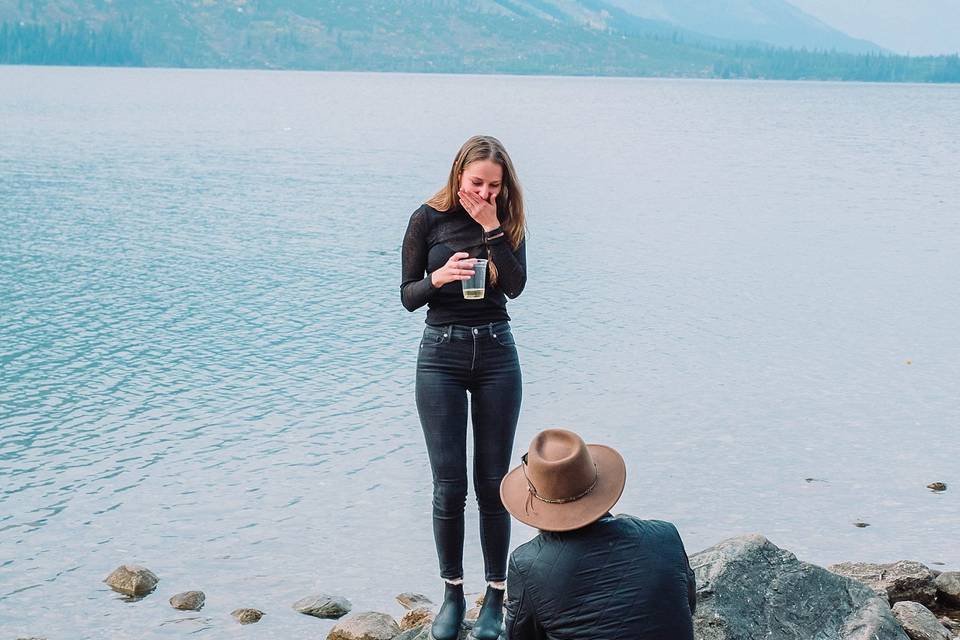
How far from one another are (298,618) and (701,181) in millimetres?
36129

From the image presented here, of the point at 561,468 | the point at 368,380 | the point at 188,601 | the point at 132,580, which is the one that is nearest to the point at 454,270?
the point at 561,468

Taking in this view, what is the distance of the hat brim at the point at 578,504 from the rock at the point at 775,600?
5.90 feet

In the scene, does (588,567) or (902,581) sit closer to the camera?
(588,567)

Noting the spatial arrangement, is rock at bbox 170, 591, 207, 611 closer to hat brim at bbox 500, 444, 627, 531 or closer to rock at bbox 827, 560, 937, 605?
rock at bbox 827, 560, 937, 605

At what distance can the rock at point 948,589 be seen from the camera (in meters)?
7.96

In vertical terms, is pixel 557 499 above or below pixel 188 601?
above

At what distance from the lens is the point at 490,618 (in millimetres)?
5848

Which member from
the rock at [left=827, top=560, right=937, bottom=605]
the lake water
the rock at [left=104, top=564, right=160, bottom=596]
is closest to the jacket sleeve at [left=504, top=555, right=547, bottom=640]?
the lake water

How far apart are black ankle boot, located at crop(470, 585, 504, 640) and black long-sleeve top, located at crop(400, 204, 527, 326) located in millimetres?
1395

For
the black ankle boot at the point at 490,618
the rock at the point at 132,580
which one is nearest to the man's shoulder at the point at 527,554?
the black ankle boot at the point at 490,618

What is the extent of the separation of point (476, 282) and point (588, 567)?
6.50 feet

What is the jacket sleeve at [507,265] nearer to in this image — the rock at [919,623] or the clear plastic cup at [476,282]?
the clear plastic cup at [476,282]

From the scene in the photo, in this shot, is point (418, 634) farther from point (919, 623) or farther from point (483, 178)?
point (919, 623)

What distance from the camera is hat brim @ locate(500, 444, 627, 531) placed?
13.1ft
